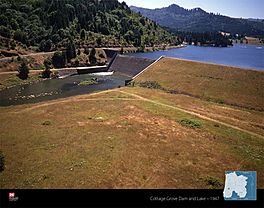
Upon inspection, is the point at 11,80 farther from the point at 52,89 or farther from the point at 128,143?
the point at 128,143

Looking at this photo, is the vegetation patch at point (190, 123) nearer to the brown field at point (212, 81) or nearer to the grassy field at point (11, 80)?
the brown field at point (212, 81)

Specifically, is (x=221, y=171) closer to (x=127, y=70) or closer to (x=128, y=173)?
(x=128, y=173)

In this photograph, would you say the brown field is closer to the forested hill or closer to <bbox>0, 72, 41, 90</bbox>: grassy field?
<bbox>0, 72, 41, 90</bbox>: grassy field

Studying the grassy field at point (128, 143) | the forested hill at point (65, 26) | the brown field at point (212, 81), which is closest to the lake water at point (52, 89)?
the brown field at point (212, 81)

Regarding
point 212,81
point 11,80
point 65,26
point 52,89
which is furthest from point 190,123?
point 65,26
